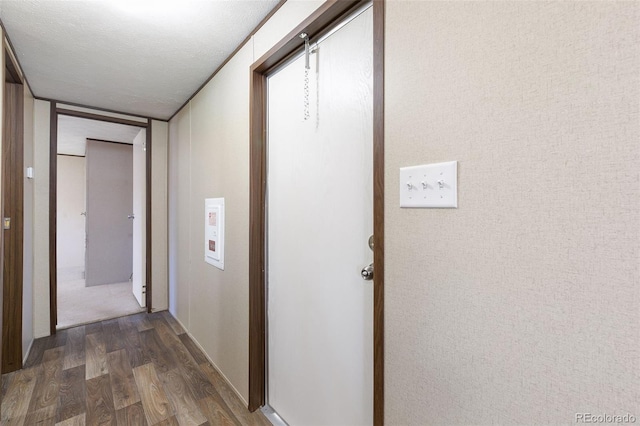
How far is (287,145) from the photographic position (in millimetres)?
1553

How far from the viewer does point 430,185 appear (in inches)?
33.2

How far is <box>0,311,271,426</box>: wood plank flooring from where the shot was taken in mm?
1689

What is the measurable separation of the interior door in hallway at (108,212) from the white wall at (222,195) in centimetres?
235

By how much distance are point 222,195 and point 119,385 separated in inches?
58.9

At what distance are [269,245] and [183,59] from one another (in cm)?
147

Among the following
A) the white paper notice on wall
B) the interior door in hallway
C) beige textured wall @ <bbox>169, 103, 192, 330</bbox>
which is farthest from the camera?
the interior door in hallway

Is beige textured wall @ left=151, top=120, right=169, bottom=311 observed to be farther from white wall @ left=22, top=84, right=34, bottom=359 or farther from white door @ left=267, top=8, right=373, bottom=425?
white door @ left=267, top=8, right=373, bottom=425

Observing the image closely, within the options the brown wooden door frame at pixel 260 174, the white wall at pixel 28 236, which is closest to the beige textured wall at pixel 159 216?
the white wall at pixel 28 236

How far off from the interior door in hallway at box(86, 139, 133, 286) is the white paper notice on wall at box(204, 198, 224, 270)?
2.95m

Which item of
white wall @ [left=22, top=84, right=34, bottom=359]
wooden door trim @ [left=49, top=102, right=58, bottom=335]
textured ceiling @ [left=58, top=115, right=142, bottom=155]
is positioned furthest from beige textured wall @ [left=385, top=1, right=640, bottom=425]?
textured ceiling @ [left=58, top=115, right=142, bottom=155]

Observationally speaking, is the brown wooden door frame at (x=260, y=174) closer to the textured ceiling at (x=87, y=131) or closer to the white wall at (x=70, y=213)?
the textured ceiling at (x=87, y=131)
